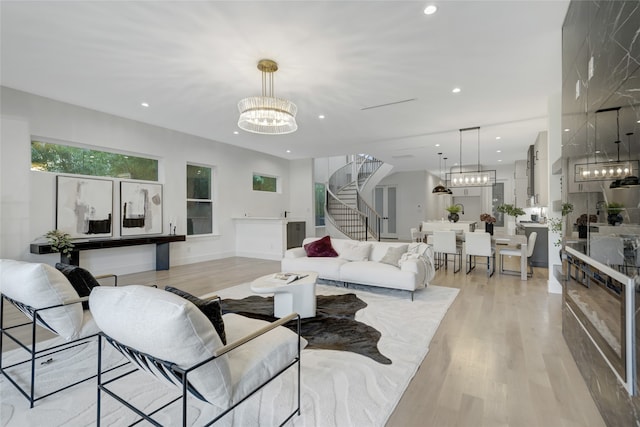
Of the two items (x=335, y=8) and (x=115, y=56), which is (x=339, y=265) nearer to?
(x=335, y=8)

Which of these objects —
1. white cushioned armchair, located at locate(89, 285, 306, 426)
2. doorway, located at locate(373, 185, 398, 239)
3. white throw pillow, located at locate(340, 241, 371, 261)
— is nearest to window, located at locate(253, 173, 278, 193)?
white throw pillow, located at locate(340, 241, 371, 261)

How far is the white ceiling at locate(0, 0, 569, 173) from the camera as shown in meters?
2.71

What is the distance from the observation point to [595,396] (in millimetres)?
1969

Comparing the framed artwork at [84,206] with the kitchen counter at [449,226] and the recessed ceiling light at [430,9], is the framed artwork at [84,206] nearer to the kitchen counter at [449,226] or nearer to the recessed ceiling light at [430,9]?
the recessed ceiling light at [430,9]

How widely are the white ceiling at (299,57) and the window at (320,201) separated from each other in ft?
17.4

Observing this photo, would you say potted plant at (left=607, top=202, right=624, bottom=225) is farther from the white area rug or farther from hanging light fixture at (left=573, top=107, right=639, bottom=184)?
the white area rug

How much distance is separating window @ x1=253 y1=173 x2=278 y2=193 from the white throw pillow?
15.3 feet

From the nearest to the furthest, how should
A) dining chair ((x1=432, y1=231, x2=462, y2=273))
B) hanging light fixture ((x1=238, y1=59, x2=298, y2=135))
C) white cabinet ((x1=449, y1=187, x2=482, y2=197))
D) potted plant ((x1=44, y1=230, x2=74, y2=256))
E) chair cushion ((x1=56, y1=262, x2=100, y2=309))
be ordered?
chair cushion ((x1=56, y1=262, x2=100, y2=309)), hanging light fixture ((x1=238, y1=59, x2=298, y2=135)), potted plant ((x1=44, y1=230, x2=74, y2=256)), dining chair ((x1=432, y1=231, x2=462, y2=273)), white cabinet ((x1=449, y1=187, x2=482, y2=197))

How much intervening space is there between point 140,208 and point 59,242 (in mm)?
1568

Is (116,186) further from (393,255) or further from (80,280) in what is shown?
(393,255)

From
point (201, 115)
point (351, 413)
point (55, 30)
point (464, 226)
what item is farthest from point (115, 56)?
point (464, 226)

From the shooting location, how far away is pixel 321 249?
5.21 meters

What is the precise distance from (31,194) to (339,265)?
4.85m

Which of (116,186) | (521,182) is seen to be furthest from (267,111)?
(521,182)
